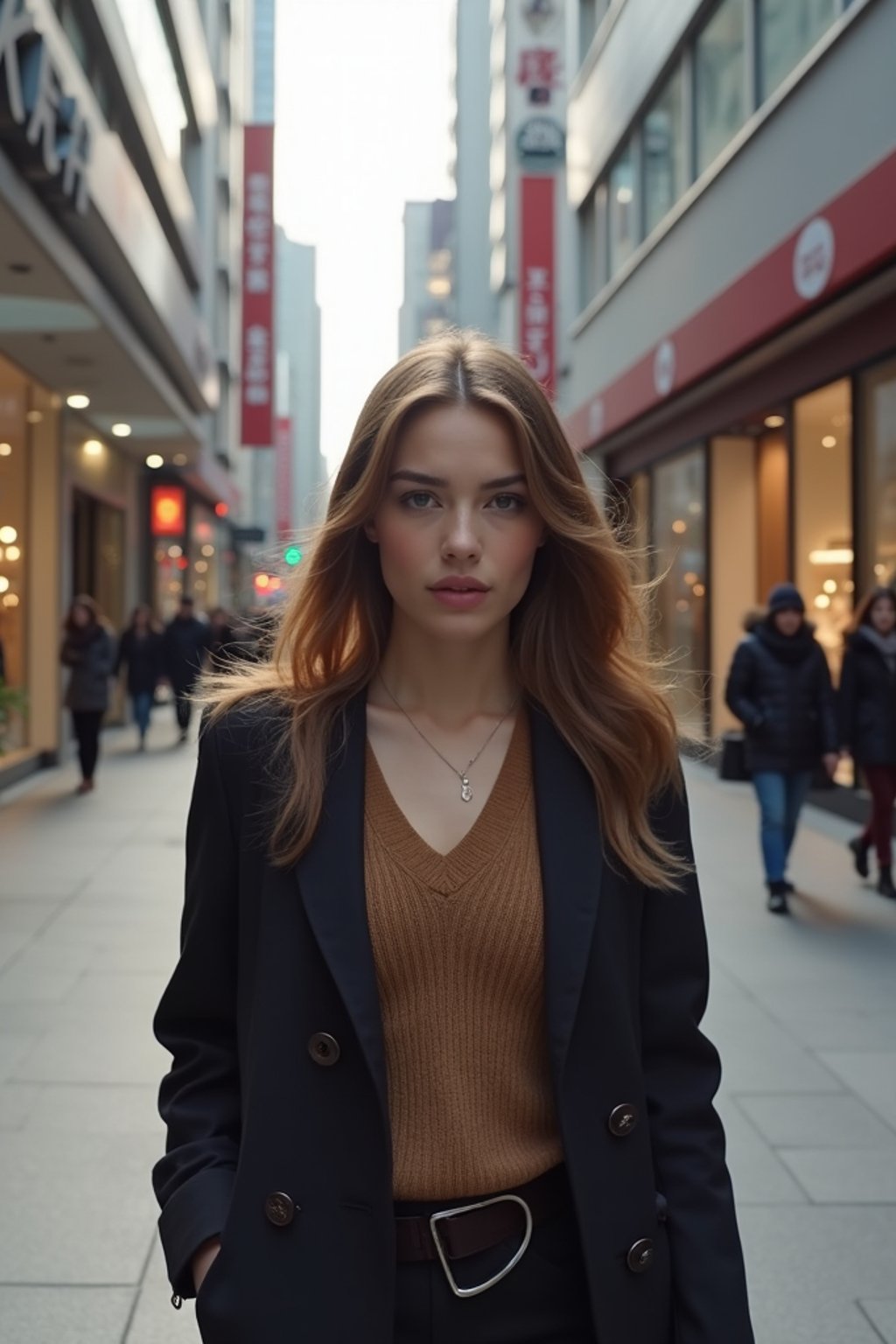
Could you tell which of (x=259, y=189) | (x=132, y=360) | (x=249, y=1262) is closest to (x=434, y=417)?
(x=249, y=1262)

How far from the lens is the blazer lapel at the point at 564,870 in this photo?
170 centimetres

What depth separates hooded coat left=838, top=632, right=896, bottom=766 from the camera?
8.76m

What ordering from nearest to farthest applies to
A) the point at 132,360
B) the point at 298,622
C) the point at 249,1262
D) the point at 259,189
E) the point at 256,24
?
the point at 249,1262, the point at 298,622, the point at 132,360, the point at 259,189, the point at 256,24

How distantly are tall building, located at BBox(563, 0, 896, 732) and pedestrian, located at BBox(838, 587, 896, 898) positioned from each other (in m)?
1.30

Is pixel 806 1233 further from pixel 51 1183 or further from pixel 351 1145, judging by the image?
pixel 351 1145

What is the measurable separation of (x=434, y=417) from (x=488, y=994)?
2.27 ft

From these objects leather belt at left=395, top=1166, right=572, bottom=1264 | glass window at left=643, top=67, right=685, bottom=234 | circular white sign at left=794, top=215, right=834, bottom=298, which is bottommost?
leather belt at left=395, top=1166, right=572, bottom=1264

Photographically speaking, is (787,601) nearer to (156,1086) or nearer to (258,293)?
(156,1086)

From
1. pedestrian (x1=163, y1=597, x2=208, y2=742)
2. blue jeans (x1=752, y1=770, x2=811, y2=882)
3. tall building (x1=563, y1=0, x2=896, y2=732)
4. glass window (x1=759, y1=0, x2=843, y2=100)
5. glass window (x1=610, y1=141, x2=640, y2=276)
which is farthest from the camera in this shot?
glass window (x1=610, y1=141, x2=640, y2=276)

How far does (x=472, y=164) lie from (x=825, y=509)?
81.1 metres

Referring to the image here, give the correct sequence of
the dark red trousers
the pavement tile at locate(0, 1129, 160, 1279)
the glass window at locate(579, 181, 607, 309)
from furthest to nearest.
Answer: the glass window at locate(579, 181, 607, 309), the dark red trousers, the pavement tile at locate(0, 1129, 160, 1279)

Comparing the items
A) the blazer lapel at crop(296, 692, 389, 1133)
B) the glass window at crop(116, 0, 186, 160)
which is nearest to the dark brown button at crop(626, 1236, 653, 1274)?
the blazer lapel at crop(296, 692, 389, 1133)

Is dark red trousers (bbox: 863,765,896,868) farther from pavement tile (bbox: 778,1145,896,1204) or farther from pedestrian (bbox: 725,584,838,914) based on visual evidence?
pavement tile (bbox: 778,1145,896,1204)

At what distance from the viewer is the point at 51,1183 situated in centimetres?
434
